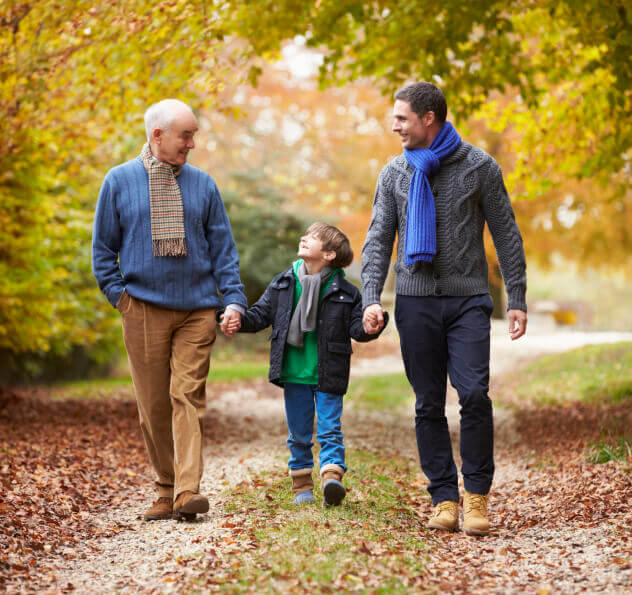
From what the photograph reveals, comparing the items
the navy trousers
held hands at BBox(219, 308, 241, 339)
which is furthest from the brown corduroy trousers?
the navy trousers

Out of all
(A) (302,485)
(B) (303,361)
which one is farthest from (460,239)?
(A) (302,485)

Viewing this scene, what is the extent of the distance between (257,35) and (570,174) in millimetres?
4180

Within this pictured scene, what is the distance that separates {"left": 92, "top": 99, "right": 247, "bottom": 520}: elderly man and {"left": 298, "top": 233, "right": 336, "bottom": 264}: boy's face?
18.6 inches

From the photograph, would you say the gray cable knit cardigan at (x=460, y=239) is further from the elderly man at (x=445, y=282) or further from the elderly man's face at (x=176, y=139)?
the elderly man's face at (x=176, y=139)

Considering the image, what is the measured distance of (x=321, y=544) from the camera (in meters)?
3.72

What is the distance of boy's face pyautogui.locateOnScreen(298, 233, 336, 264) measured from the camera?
4.68 metres

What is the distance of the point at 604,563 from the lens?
368cm

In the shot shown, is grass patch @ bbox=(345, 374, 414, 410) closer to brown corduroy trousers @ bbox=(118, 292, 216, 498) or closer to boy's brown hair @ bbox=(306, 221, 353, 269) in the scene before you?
boy's brown hair @ bbox=(306, 221, 353, 269)

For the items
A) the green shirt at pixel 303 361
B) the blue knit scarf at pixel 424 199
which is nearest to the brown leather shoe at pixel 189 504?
the green shirt at pixel 303 361

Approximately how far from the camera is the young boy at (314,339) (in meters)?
4.52

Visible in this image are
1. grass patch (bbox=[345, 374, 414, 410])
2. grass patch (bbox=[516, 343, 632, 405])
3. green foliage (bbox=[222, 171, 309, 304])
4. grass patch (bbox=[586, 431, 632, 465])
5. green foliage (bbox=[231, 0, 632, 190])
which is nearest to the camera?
grass patch (bbox=[586, 431, 632, 465])

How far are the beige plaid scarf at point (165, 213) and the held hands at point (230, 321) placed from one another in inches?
16.3

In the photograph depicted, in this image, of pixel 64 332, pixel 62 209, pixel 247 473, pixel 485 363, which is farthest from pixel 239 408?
pixel 485 363

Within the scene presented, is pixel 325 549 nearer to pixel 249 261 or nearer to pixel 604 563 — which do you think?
pixel 604 563
